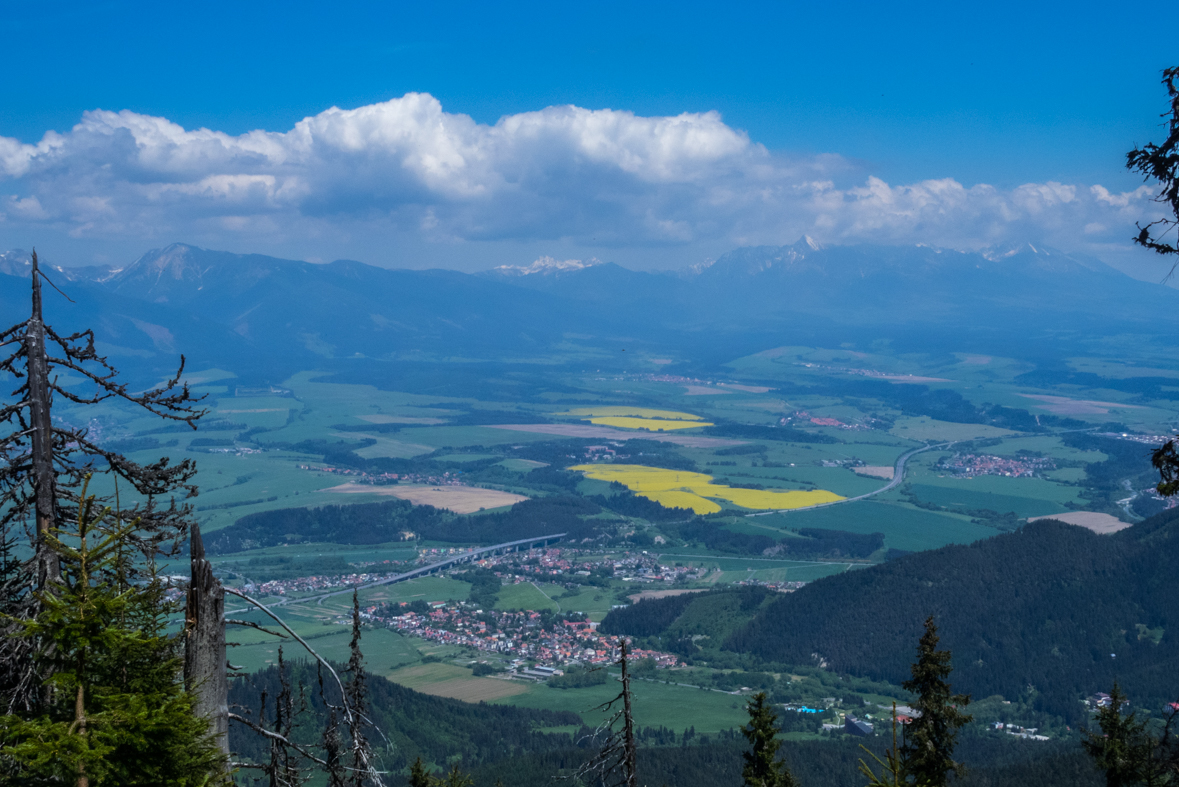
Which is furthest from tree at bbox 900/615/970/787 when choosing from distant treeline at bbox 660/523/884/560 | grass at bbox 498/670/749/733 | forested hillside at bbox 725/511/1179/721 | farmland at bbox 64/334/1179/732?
distant treeline at bbox 660/523/884/560

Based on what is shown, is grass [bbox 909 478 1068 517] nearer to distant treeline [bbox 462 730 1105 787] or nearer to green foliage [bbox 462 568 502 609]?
green foliage [bbox 462 568 502 609]

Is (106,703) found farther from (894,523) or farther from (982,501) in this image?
(982,501)

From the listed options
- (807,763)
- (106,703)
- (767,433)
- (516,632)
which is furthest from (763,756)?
(767,433)

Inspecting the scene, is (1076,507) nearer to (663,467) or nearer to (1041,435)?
(663,467)

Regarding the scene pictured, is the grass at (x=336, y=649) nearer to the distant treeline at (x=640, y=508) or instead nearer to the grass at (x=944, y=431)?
the distant treeline at (x=640, y=508)

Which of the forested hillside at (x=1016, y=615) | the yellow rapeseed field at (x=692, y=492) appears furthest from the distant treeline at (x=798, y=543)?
the forested hillside at (x=1016, y=615)

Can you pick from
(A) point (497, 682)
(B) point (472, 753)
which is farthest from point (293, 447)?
(B) point (472, 753)

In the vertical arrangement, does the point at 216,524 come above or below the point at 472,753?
above
